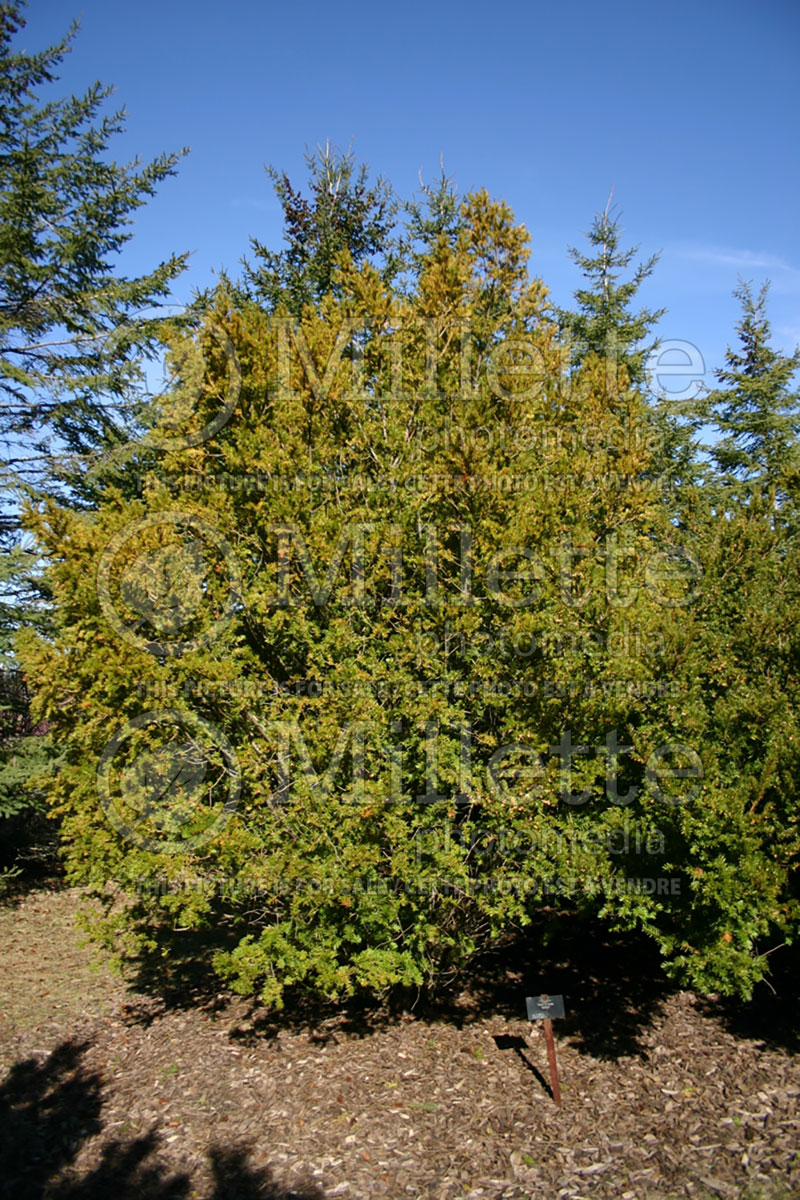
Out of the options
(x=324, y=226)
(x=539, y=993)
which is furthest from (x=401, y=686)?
(x=324, y=226)

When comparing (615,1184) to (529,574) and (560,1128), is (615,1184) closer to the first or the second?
(560,1128)

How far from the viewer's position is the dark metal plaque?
4969 millimetres

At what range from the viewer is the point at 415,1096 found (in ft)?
17.6

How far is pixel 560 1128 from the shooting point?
4.93 metres

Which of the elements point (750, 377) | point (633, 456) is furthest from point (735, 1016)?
point (750, 377)

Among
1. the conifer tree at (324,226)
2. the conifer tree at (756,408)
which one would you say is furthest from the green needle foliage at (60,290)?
the conifer tree at (756,408)

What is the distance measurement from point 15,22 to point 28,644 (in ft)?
38.4

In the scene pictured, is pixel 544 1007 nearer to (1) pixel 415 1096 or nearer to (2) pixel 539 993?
(1) pixel 415 1096

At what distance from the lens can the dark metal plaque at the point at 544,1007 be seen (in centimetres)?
497

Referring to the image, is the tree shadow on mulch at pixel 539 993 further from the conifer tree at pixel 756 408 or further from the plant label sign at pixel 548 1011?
the conifer tree at pixel 756 408

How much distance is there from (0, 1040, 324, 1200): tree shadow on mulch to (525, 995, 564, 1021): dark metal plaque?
5.58ft

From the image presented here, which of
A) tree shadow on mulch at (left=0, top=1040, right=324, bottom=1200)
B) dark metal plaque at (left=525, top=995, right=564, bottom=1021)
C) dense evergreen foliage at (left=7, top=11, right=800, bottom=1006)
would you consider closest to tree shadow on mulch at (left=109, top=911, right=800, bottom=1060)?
dark metal plaque at (left=525, top=995, right=564, bottom=1021)

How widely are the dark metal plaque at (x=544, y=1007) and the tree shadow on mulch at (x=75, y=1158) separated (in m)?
1.70

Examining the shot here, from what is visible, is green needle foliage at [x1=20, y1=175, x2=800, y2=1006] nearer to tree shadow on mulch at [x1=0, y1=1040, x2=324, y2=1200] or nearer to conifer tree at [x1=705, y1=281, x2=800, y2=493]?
tree shadow on mulch at [x1=0, y1=1040, x2=324, y2=1200]
